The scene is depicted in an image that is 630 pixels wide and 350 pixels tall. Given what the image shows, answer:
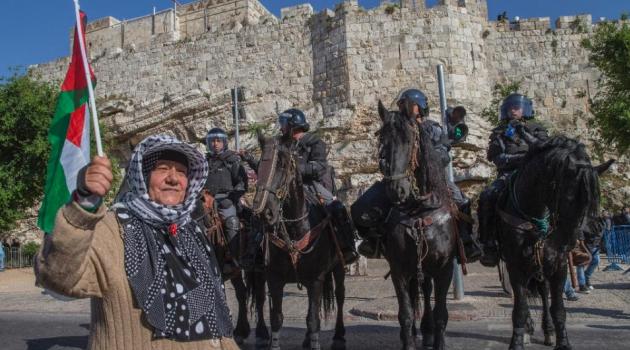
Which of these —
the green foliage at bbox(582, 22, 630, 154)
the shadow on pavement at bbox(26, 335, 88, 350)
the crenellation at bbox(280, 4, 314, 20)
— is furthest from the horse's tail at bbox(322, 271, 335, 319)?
the crenellation at bbox(280, 4, 314, 20)

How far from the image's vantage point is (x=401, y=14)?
27953mm

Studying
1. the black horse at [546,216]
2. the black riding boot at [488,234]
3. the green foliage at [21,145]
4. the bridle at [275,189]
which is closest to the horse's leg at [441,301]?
the black horse at [546,216]

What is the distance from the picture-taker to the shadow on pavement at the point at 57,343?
8.11 meters

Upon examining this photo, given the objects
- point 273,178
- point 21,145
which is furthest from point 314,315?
point 21,145

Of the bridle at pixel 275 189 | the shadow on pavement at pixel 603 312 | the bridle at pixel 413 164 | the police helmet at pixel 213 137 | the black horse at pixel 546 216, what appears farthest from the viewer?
the shadow on pavement at pixel 603 312

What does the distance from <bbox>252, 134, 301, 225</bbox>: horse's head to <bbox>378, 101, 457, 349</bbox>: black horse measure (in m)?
1.23

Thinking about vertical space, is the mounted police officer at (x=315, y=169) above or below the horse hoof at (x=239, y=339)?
above

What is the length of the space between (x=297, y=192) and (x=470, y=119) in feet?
66.4

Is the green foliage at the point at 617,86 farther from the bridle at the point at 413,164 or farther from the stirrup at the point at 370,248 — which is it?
the bridle at the point at 413,164

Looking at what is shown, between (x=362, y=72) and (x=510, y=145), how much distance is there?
70.0 feet

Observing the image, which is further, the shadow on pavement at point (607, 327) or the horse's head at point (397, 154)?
the shadow on pavement at point (607, 327)

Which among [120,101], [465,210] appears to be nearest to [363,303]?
[465,210]

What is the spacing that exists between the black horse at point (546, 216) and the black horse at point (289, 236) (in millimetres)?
2213

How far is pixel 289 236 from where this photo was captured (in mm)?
6734
